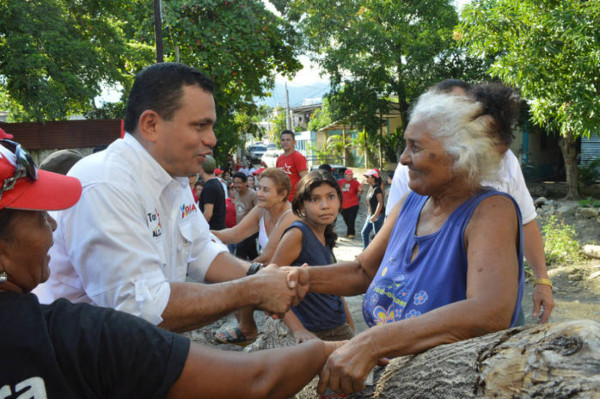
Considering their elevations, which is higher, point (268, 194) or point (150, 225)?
point (150, 225)

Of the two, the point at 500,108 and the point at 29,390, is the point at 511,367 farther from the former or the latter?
the point at 29,390

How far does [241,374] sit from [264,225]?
145 inches

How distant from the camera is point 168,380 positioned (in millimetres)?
1238

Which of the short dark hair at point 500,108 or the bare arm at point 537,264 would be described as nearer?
the short dark hair at point 500,108

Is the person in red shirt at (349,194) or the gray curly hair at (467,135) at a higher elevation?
the gray curly hair at (467,135)

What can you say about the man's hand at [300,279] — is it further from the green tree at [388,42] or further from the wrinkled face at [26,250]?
the green tree at [388,42]

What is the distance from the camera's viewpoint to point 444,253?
176 centimetres

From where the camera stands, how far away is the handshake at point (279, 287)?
2375 millimetres

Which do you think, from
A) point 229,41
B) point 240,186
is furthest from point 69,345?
point 229,41

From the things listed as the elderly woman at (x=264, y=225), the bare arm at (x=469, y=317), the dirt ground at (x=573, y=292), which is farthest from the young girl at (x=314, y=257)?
the dirt ground at (x=573, y=292)

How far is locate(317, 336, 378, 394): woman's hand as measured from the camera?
1.66 metres

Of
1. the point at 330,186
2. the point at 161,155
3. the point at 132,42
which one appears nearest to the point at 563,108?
the point at 330,186

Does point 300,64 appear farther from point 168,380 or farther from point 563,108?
point 168,380

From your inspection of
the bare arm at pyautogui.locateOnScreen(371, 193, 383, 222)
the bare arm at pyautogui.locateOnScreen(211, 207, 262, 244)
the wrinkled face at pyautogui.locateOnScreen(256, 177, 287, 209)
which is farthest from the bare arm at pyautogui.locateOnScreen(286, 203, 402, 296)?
the bare arm at pyautogui.locateOnScreen(371, 193, 383, 222)
